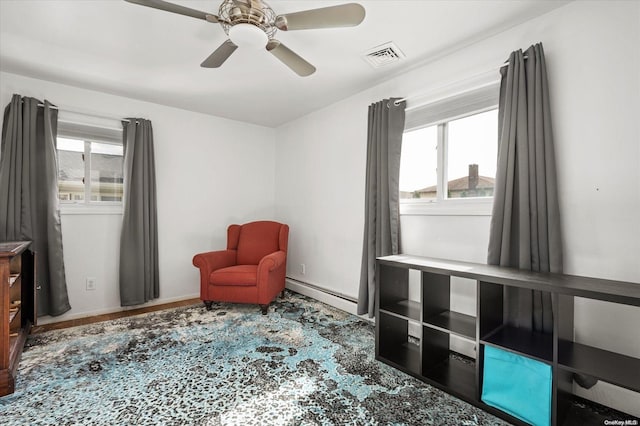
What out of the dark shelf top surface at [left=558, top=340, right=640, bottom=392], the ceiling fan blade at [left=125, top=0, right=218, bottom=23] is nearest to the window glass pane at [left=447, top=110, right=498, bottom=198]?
the dark shelf top surface at [left=558, top=340, right=640, bottom=392]

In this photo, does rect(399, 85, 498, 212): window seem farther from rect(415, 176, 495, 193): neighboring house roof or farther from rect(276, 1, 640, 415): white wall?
rect(276, 1, 640, 415): white wall

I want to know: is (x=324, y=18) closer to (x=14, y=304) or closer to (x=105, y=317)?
(x=14, y=304)

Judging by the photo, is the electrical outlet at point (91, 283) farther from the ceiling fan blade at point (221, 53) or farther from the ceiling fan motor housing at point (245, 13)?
the ceiling fan motor housing at point (245, 13)

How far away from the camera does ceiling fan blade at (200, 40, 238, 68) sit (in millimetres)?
1795

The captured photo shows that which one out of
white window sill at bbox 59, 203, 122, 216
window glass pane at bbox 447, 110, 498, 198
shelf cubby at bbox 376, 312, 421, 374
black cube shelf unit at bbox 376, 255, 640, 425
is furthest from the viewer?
white window sill at bbox 59, 203, 122, 216

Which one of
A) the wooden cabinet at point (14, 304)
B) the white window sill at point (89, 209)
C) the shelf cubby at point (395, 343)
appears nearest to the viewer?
the wooden cabinet at point (14, 304)

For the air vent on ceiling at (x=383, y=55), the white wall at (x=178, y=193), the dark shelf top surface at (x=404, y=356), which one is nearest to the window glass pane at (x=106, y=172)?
the white wall at (x=178, y=193)

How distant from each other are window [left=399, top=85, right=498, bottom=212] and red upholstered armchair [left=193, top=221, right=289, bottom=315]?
62.1 inches

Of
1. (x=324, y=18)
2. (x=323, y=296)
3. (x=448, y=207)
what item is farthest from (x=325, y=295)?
(x=324, y=18)

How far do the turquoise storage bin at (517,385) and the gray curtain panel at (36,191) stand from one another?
363 centimetres

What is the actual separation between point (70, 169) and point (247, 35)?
275 centimetres

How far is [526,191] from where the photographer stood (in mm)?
1865

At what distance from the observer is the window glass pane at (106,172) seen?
10.6 ft

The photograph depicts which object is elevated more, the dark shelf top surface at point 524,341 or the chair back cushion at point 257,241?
the chair back cushion at point 257,241
